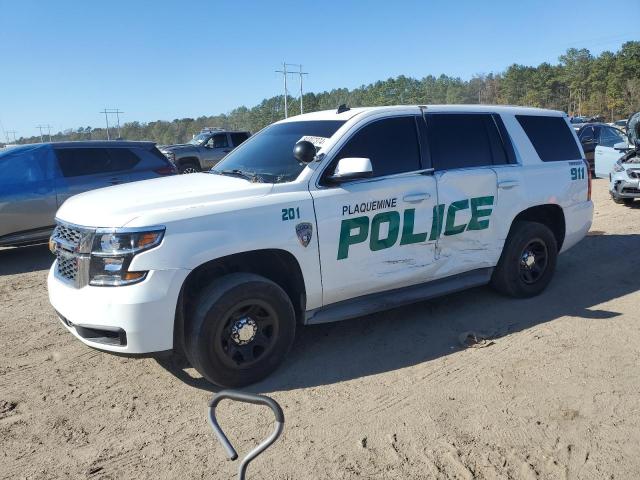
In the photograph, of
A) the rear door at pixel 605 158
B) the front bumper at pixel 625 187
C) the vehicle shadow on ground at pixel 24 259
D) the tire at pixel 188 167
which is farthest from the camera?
the tire at pixel 188 167

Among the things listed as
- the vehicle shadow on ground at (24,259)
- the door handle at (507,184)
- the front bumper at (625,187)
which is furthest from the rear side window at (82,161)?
the front bumper at (625,187)

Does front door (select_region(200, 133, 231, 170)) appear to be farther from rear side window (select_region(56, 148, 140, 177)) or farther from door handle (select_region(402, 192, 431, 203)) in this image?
door handle (select_region(402, 192, 431, 203))

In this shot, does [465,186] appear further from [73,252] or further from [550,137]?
[73,252]

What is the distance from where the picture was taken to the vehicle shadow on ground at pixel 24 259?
7.32 metres

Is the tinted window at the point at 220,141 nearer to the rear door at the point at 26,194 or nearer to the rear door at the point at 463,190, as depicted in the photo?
the rear door at the point at 26,194

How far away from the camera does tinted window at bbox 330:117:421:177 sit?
4.15 meters

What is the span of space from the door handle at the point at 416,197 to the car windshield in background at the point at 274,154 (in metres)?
0.82

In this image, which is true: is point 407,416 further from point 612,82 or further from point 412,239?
point 612,82

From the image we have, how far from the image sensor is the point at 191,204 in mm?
3445

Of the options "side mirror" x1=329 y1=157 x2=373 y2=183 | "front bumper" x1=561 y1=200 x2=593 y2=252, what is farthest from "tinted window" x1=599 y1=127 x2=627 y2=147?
"side mirror" x1=329 y1=157 x2=373 y2=183

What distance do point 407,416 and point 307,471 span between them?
800 mm

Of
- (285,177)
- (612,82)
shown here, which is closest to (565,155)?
(285,177)

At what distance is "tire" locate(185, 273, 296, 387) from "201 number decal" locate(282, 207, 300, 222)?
47 cm

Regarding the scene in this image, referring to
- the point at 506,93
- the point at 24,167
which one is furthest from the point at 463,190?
the point at 506,93
